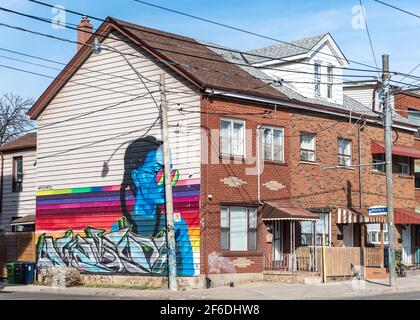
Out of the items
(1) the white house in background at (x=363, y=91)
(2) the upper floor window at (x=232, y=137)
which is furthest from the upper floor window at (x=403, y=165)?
(2) the upper floor window at (x=232, y=137)

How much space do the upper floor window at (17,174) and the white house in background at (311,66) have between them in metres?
13.4

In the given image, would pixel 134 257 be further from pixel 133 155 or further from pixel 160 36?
pixel 160 36

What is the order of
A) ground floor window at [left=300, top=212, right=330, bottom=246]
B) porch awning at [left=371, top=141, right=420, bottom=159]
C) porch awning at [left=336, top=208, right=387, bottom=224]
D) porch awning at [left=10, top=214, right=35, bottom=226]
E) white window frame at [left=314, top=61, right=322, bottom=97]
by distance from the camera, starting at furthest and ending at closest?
porch awning at [left=10, top=214, right=35, bottom=226] < porch awning at [left=371, top=141, right=420, bottom=159] < white window frame at [left=314, top=61, right=322, bottom=97] < porch awning at [left=336, top=208, right=387, bottom=224] < ground floor window at [left=300, top=212, right=330, bottom=246]

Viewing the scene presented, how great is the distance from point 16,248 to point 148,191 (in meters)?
9.55

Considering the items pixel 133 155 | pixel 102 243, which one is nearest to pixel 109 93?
pixel 133 155

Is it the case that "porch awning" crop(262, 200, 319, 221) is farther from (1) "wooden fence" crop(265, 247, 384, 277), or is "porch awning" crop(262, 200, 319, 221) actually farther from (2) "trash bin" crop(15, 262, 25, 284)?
(2) "trash bin" crop(15, 262, 25, 284)

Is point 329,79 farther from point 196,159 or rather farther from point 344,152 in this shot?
point 196,159

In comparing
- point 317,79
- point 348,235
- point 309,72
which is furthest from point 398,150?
point 309,72

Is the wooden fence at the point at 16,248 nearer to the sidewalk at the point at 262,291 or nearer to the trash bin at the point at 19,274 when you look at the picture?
the trash bin at the point at 19,274

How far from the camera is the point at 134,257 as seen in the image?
93.7 ft

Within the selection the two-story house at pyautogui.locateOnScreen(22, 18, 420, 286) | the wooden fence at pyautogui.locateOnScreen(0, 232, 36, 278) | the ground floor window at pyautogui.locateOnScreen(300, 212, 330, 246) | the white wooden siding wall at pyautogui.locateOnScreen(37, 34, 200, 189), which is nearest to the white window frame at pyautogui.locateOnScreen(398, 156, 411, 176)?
the two-story house at pyautogui.locateOnScreen(22, 18, 420, 286)

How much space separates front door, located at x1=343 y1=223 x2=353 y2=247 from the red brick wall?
1.00m

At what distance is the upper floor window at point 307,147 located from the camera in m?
31.0

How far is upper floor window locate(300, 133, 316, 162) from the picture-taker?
31.0 m
